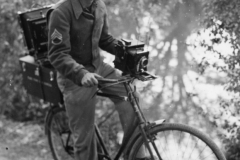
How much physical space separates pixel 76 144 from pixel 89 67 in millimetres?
688

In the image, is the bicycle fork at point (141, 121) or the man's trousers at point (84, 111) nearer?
the bicycle fork at point (141, 121)

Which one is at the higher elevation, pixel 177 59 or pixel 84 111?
pixel 177 59

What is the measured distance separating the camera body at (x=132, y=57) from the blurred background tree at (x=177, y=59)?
20 centimetres

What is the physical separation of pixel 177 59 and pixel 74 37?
2.66 metres

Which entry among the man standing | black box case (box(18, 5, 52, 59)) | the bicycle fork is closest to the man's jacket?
the man standing

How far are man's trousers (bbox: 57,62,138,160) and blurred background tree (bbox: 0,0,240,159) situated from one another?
0.31 metres

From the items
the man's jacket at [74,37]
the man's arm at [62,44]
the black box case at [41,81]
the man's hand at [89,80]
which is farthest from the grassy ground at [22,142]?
the man's hand at [89,80]

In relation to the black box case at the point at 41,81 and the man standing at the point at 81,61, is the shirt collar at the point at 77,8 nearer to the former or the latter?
the man standing at the point at 81,61

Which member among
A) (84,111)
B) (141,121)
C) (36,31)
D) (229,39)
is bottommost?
(141,121)

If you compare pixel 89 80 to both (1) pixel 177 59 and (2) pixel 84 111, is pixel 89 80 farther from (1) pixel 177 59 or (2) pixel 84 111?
(1) pixel 177 59

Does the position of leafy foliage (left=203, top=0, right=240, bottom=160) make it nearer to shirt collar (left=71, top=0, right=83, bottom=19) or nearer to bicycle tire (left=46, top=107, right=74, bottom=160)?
shirt collar (left=71, top=0, right=83, bottom=19)

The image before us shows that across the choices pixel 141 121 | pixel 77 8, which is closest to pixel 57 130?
pixel 141 121

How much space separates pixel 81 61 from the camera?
3748mm

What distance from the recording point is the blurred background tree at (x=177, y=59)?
4.46 m
